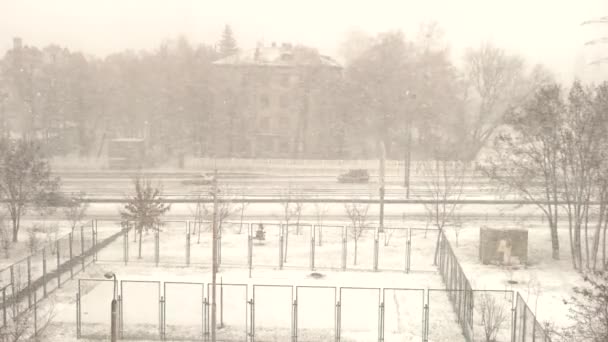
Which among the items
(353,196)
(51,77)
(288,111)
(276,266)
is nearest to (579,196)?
(276,266)

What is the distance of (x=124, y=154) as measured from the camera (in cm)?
5506

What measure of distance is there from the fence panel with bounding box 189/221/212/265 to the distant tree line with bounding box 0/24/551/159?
27143 millimetres

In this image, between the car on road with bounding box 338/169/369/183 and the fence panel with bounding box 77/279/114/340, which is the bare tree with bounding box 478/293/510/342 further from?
the car on road with bounding box 338/169/369/183

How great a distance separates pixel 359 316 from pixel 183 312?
5.35m

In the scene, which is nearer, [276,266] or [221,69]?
[276,266]

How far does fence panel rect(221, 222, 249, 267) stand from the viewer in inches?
1084

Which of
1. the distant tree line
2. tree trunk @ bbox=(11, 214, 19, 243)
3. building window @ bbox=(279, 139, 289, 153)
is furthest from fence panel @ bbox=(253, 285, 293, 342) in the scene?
building window @ bbox=(279, 139, 289, 153)

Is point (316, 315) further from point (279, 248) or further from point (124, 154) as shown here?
point (124, 154)

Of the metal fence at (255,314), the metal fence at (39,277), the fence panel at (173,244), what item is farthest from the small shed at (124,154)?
the metal fence at (255,314)

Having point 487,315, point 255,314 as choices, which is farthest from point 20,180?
point 487,315

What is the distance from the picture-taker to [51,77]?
213 feet

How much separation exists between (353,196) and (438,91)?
79.4 ft

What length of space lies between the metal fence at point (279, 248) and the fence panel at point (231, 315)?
2.91 m

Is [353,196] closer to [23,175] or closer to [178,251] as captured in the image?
[178,251]
